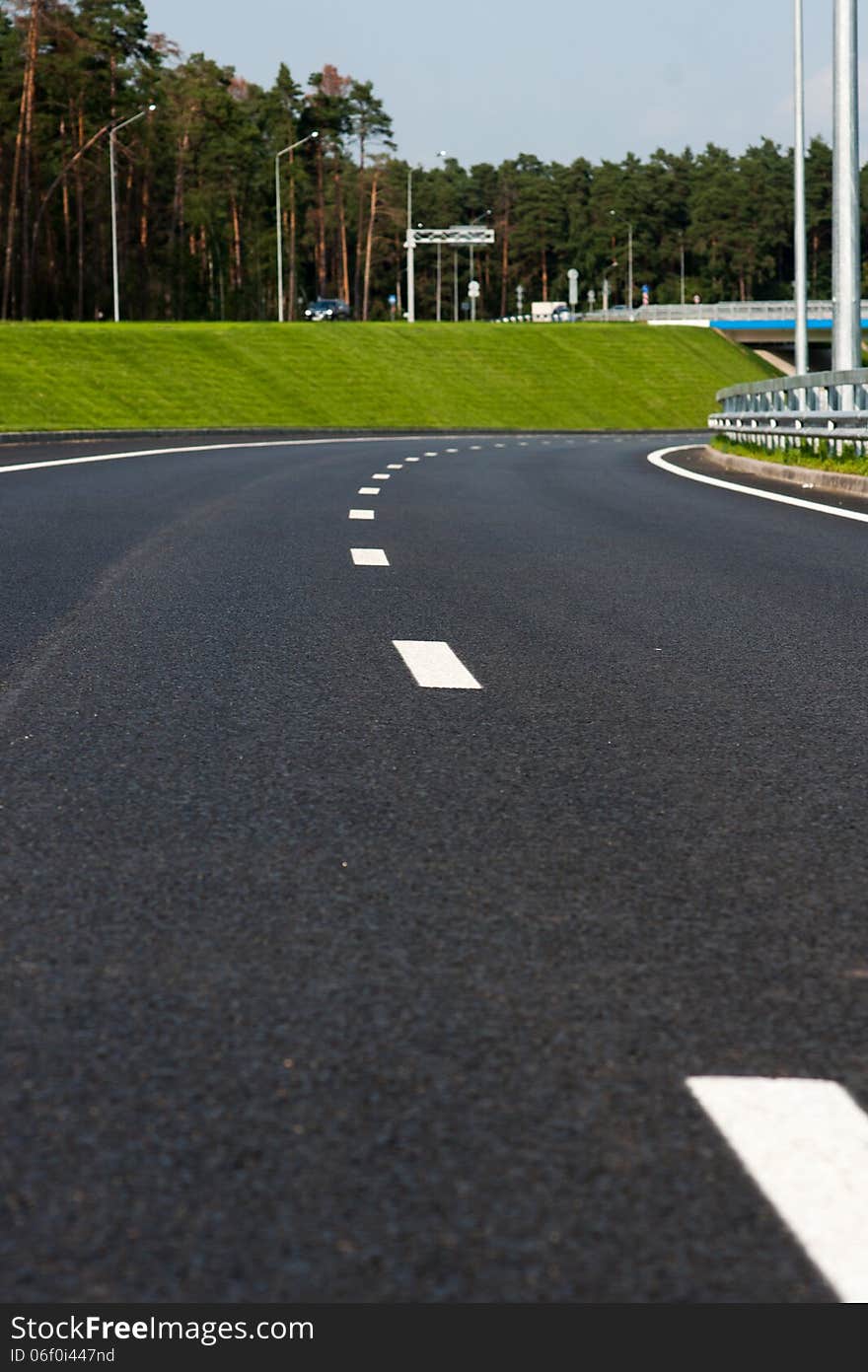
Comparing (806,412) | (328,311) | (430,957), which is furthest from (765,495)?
(328,311)

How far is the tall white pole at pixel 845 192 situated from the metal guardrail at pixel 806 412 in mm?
532

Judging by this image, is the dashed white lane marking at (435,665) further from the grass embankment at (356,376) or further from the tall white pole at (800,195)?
the grass embankment at (356,376)

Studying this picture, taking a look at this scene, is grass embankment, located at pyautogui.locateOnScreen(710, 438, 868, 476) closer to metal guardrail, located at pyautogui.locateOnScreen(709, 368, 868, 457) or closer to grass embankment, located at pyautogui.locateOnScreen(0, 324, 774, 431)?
metal guardrail, located at pyautogui.locateOnScreen(709, 368, 868, 457)

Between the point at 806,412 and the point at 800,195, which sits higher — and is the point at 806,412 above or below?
below

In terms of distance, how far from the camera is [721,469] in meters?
29.7

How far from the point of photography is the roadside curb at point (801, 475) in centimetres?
2195

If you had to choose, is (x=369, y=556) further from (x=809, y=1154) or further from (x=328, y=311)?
(x=328, y=311)

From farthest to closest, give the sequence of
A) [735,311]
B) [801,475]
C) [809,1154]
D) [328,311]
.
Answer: [735,311] < [328,311] < [801,475] < [809,1154]

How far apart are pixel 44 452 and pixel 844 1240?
115 feet

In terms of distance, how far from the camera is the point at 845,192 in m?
24.5

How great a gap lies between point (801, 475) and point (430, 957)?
20732 millimetres

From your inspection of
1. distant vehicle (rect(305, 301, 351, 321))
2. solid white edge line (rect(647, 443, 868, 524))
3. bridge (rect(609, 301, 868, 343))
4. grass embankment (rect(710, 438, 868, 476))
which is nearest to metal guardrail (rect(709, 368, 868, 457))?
grass embankment (rect(710, 438, 868, 476))

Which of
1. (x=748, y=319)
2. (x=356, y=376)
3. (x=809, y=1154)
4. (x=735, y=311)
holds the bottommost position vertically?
(x=809, y=1154)

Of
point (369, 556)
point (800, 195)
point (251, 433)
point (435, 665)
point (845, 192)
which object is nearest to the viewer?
point (435, 665)
